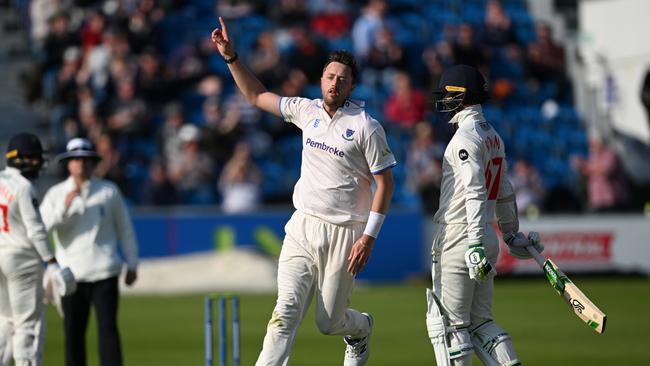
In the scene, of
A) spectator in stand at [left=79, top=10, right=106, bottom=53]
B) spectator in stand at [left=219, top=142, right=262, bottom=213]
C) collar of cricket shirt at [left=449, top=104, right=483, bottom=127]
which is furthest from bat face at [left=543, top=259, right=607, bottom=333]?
spectator in stand at [left=79, top=10, right=106, bottom=53]

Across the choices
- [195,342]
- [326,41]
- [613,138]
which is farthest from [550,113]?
[195,342]

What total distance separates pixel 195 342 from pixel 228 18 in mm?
12231

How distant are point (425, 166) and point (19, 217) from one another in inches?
523

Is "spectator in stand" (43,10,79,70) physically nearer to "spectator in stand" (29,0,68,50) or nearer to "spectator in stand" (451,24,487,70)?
"spectator in stand" (29,0,68,50)

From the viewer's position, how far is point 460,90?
900 cm

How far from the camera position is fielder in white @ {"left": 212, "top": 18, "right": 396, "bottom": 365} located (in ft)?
30.1

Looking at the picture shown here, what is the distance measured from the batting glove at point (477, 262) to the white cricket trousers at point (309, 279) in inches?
43.3

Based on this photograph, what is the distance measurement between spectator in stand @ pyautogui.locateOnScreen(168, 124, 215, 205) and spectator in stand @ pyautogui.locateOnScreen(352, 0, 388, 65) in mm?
4670

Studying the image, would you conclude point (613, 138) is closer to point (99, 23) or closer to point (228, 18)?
point (228, 18)

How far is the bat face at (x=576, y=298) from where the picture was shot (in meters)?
8.77

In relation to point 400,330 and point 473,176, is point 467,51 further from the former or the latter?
point 473,176

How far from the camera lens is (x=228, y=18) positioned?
2573cm

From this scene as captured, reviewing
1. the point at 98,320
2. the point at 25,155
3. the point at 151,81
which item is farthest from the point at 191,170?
Answer: the point at 25,155

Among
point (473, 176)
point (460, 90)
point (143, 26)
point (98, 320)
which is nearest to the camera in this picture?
point (473, 176)
